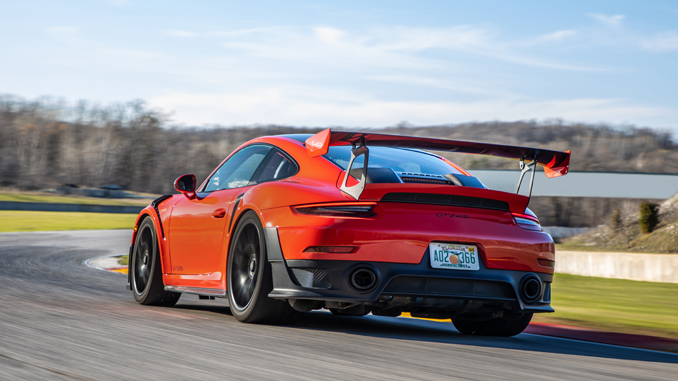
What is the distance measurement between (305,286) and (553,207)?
5432 cm

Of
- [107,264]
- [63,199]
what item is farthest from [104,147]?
[107,264]

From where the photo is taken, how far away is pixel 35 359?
3.57 metres

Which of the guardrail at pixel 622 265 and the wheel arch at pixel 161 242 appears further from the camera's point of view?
the guardrail at pixel 622 265

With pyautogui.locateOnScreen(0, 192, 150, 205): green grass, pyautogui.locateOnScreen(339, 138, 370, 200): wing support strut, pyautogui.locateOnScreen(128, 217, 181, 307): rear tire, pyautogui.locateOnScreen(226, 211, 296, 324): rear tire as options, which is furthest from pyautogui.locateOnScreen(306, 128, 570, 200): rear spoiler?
pyautogui.locateOnScreen(0, 192, 150, 205): green grass

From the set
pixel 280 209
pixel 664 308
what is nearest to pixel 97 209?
pixel 664 308

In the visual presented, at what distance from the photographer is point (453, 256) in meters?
4.68

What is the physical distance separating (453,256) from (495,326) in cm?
126

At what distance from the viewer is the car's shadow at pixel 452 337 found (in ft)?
16.1

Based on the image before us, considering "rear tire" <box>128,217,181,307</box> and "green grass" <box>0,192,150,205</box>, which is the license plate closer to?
"rear tire" <box>128,217,181,307</box>

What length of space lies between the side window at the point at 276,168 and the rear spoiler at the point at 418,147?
0.22m

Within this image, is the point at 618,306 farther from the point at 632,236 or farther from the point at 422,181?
the point at 632,236

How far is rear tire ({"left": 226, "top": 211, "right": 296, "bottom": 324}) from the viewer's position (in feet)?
16.1

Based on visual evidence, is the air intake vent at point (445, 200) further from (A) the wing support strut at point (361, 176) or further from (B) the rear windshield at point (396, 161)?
(B) the rear windshield at point (396, 161)

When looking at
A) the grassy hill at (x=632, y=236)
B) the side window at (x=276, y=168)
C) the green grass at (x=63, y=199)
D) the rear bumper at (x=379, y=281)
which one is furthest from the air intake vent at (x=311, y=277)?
the green grass at (x=63, y=199)
